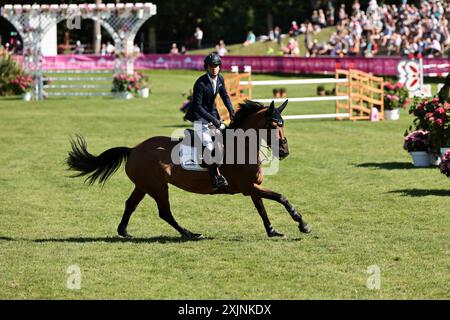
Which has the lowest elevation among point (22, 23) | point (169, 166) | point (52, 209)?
point (52, 209)

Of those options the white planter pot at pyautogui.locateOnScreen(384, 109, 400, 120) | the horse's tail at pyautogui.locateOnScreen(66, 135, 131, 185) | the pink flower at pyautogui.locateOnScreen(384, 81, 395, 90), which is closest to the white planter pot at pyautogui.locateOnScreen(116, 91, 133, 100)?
the pink flower at pyautogui.locateOnScreen(384, 81, 395, 90)

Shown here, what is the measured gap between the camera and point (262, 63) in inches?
2402

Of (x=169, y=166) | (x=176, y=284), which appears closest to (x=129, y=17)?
(x=169, y=166)

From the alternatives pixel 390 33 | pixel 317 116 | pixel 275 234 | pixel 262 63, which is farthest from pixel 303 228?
pixel 262 63

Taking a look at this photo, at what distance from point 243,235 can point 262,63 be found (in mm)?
48305

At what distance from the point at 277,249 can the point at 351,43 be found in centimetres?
4432

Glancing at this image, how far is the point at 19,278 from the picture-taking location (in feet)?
34.7

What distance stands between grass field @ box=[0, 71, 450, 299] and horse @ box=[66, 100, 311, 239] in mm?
433

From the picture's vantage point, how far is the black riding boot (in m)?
12.4

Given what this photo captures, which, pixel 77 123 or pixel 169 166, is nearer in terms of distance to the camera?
pixel 169 166

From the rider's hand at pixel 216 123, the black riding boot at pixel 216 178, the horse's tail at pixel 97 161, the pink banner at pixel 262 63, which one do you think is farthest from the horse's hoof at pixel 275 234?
the pink banner at pixel 262 63

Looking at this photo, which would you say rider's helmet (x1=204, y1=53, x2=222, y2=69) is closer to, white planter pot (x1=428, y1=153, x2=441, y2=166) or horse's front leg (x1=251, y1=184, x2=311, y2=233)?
horse's front leg (x1=251, y1=184, x2=311, y2=233)
